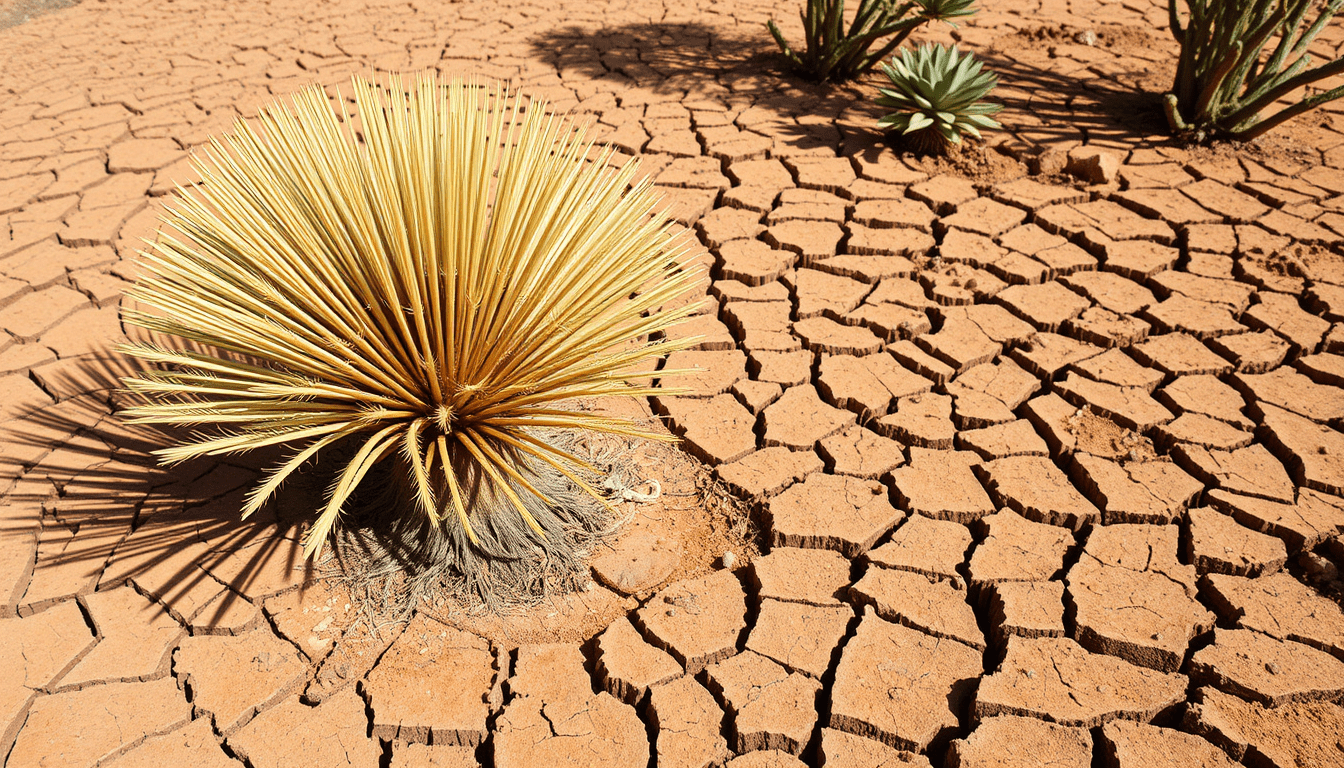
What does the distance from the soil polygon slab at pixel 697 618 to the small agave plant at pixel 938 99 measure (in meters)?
2.53

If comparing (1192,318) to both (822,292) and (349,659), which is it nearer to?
(822,292)

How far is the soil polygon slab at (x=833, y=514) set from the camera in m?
2.17

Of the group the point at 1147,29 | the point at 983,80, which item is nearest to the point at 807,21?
the point at 983,80

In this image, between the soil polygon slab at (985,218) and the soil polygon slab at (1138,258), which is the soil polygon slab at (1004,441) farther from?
the soil polygon slab at (985,218)

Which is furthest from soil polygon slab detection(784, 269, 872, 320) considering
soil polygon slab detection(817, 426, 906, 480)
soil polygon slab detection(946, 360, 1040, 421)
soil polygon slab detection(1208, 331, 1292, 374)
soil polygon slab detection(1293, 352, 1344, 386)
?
soil polygon slab detection(1293, 352, 1344, 386)

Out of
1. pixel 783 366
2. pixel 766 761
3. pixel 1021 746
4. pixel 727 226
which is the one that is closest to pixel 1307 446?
pixel 1021 746

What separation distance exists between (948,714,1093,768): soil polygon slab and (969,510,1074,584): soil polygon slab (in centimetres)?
39

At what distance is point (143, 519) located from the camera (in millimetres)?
2174

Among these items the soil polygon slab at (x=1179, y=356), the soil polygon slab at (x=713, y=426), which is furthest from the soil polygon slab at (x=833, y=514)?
the soil polygon slab at (x=1179, y=356)

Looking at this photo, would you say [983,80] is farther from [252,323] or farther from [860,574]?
[252,323]

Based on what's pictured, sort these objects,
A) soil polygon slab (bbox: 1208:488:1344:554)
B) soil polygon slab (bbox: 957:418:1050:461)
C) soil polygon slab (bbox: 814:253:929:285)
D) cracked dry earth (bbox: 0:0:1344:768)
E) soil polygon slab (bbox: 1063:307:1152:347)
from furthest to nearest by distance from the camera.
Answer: soil polygon slab (bbox: 814:253:929:285), soil polygon slab (bbox: 1063:307:1152:347), soil polygon slab (bbox: 957:418:1050:461), soil polygon slab (bbox: 1208:488:1344:554), cracked dry earth (bbox: 0:0:1344:768)

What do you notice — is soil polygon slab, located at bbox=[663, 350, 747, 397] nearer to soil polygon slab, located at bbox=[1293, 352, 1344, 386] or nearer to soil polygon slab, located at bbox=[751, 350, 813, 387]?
soil polygon slab, located at bbox=[751, 350, 813, 387]

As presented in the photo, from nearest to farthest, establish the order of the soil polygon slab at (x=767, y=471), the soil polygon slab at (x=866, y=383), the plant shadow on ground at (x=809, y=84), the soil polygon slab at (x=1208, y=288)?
1. the soil polygon slab at (x=767, y=471)
2. the soil polygon slab at (x=866, y=383)
3. the soil polygon slab at (x=1208, y=288)
4. the plant shadow on ground at (x=809, y=84)

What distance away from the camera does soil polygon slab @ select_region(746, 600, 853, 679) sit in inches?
74.0
